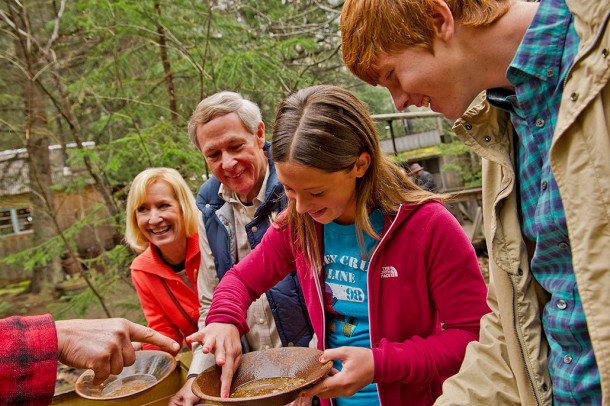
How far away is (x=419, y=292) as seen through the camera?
167 cm

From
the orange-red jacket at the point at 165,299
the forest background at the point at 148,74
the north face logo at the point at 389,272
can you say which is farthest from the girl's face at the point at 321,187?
the forest background at the point at 148,74

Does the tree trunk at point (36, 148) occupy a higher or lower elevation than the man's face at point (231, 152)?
higher

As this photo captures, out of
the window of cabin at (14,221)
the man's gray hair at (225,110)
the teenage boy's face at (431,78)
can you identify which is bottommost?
the teenage boy's face at (431,78)

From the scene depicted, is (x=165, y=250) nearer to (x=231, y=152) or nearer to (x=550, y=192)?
(x=231, y=152)

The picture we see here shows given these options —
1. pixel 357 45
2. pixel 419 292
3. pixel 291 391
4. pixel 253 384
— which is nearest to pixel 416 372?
pixel 419 292

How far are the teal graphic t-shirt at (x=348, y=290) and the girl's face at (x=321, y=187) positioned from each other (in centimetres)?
13

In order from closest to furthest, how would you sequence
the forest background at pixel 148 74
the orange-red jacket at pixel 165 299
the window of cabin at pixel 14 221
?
the orange-red jacket at pixel 165 299
the forest background at pixel 148 74
the window of cabin at pixel 14 221

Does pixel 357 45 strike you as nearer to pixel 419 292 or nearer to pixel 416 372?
pixel 419 292

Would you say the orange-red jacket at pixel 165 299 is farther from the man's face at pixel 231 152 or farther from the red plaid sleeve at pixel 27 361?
the red plaid sleeve at pixel 27 361

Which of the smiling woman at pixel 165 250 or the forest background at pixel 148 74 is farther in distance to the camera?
the forest background at pixel 148 74

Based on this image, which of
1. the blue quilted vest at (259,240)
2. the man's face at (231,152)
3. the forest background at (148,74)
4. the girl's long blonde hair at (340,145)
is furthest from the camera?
the forest background at (148,74)

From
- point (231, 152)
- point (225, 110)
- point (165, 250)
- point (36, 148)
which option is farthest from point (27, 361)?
point (36, 148)

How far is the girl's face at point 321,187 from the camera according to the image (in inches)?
65.9

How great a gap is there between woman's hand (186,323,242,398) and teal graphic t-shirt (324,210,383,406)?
358 mm
